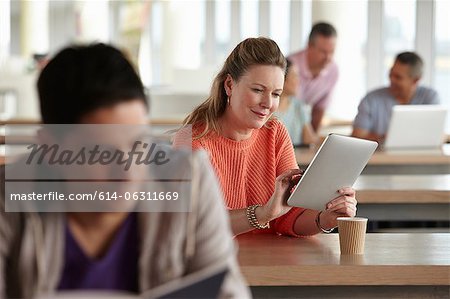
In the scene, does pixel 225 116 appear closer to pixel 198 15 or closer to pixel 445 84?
pixel 445 84

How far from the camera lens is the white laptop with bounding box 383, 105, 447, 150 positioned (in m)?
5.38

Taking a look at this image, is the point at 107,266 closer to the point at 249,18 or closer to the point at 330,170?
the point at 330,170

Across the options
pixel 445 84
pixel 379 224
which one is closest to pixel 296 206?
pixel 379 224

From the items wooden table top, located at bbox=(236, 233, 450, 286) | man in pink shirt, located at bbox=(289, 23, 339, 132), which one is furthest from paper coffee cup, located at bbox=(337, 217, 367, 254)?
man in pink shirt, located at bbox=(289, 23, 339, 132)

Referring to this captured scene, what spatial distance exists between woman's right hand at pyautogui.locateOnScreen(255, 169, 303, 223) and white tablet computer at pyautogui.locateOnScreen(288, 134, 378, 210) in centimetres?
4

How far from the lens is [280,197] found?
2.52 m

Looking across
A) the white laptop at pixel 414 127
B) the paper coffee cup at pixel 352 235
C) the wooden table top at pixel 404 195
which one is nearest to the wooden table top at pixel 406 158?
the white laptop at pixel 414 127

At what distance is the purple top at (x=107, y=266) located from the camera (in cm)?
142

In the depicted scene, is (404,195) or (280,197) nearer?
(280,197)

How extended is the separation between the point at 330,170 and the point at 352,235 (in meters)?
0.18

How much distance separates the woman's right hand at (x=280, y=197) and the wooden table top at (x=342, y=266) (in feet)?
0.42

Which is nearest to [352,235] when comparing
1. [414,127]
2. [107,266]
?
[107,266]

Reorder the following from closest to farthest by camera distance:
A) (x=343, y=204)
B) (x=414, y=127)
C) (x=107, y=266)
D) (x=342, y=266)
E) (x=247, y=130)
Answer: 1. (x=107, y=266)
2. (x=342, y=266)
3. (x=343, y=204)
4. (x=247, y=130)
5. (x=414, y=127)

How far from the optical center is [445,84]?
11.9 metres
